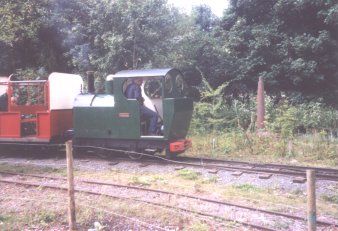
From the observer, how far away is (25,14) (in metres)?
19.7

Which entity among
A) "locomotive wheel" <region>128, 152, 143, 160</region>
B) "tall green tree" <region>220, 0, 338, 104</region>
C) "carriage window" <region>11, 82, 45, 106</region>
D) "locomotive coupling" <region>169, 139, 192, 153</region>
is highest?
"tall green tree" <region>220, 0, 338, 104</region>

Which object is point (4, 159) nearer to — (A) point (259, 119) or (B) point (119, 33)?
(B) point (119, 33)

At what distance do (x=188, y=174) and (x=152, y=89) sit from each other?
3.64m

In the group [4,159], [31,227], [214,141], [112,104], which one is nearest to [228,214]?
[31,227]

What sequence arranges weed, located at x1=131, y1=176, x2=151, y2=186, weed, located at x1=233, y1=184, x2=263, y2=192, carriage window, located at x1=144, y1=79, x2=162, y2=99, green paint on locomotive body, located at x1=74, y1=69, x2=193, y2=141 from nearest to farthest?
weed, located at x1=233, y1=184, x2=263, y2=192 < weed, located at x1=131, y1=176, x2=151, y2=186 < green paint on locomotive body, located at x1=74, y1=69, x2=193, y2=141 < carriage window, located at x1=144, y1=79, x2=162, y2=99

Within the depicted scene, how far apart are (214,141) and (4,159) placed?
6.55m

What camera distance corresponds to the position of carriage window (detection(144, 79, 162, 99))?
12.3 metres

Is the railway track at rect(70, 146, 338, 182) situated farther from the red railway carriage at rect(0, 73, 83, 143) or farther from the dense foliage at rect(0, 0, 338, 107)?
the dense foliage at rect(0, 0, 338, 107)

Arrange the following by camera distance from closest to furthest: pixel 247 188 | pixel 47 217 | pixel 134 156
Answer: pixel 47 217 → pixel 247 188 → pixel 134 156

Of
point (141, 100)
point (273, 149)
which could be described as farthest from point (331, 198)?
point (141, 100)

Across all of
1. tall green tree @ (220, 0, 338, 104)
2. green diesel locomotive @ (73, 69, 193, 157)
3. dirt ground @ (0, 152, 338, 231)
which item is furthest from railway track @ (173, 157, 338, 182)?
tall green tree @ (220, 0, 338, 104)

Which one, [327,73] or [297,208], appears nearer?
[297,208]

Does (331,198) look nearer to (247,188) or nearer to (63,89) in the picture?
(247,188)

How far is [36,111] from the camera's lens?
12.9 meters
